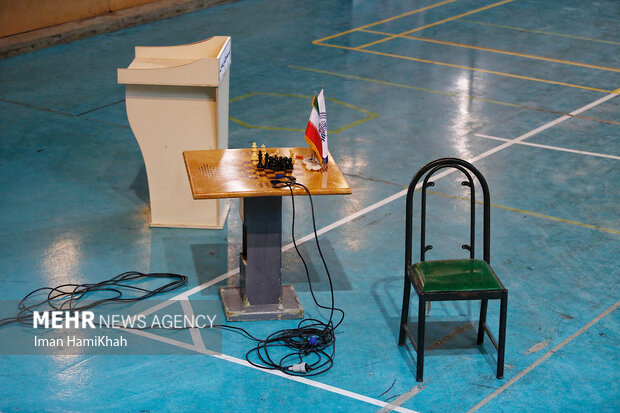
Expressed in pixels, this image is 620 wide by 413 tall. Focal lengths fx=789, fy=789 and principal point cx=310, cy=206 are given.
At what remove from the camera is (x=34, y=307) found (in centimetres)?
619

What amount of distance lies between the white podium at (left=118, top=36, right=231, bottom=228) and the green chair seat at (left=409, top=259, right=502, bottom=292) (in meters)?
2.65

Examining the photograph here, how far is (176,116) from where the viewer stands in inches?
287

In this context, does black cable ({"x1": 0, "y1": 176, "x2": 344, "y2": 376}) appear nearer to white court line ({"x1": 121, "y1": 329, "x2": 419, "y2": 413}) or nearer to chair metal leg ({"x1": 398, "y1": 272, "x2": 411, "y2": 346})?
white court line ({"x1": 121, "y1": 329, "x2": 419, "y2": 413})

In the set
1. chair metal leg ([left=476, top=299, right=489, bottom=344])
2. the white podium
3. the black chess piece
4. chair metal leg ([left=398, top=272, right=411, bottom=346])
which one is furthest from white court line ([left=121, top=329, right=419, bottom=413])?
the white podium

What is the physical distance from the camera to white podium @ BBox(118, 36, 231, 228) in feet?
23.1

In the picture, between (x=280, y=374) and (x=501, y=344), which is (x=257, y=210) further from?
(x=501, y=344)

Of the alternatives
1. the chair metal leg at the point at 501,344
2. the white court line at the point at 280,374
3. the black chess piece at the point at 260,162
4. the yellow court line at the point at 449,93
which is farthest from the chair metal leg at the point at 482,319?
the yellow court line at the point at 449,93

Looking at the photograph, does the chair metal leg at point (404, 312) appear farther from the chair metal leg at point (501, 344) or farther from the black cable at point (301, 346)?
the chair metal leg at point (501, 344)

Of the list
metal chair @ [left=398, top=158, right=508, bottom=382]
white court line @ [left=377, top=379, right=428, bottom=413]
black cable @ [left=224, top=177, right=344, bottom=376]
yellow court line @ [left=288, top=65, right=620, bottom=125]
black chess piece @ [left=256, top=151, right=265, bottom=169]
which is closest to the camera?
white court line @ [left=377, top=379, right=428, bottom=413]

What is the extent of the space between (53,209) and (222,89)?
2.15 metres

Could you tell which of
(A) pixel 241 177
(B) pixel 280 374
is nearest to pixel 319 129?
(A) pixel 241 177

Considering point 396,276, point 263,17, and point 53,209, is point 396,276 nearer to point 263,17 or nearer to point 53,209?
point 53,209

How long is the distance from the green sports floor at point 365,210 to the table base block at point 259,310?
0.32 feet

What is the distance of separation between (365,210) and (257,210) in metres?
2.33
